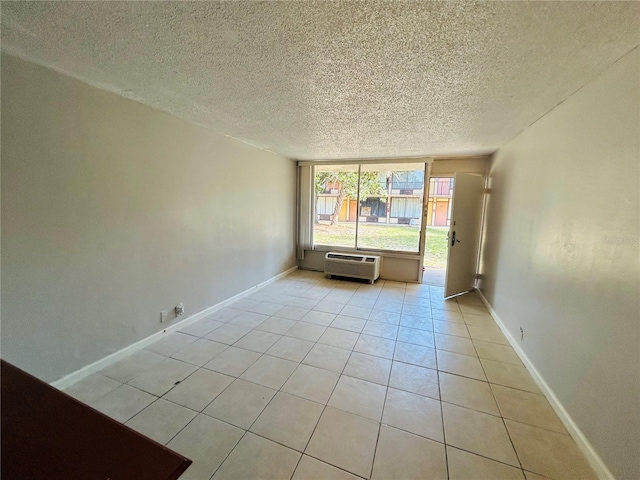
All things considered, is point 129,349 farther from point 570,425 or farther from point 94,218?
point 570,425

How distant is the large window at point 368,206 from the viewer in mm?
4926

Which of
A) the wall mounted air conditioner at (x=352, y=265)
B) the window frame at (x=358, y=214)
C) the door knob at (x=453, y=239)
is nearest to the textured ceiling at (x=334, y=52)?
the door knob at (x=453, y=239)

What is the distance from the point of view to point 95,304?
204 cm

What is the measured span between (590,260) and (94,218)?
11.2 feet

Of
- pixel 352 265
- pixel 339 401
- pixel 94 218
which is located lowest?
pixel 339 401

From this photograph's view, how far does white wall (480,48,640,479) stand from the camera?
1273 mm

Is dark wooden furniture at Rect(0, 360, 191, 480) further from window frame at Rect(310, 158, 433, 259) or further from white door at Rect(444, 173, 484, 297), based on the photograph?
window frame at Rect(310, 158, 433, 259)

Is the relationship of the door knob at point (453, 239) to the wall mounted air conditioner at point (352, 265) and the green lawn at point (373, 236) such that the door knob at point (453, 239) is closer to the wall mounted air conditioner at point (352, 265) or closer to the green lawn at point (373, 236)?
the green lawn at point (373, 236)

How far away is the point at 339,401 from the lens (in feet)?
6.04

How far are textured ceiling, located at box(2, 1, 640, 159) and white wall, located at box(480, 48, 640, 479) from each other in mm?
269

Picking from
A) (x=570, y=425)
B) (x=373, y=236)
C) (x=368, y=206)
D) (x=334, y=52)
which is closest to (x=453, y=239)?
(x=373, y=236)

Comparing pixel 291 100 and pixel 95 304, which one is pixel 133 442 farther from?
pixel 291 100

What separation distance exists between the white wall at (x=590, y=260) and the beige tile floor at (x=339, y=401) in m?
0.32

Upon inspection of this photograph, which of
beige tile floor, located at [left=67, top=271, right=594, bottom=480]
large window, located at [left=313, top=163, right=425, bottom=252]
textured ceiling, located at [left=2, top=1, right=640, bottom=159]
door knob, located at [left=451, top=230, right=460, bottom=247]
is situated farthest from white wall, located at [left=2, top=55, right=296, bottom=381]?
door knob, located at [left=451, top=230, right=460, bottom=247]
